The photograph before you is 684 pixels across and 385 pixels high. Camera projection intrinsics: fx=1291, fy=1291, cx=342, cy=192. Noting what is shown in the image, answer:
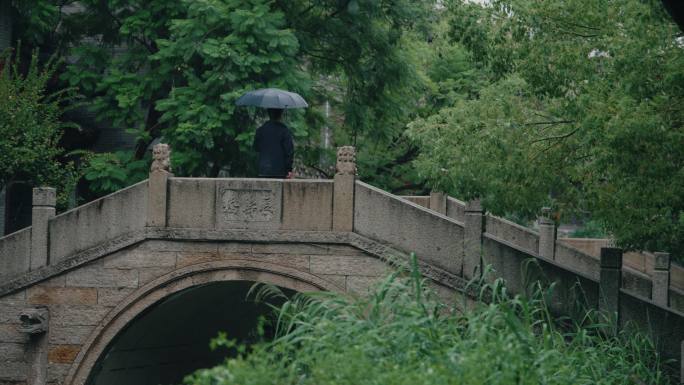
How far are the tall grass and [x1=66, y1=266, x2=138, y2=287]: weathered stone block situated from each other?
4777 millimetres

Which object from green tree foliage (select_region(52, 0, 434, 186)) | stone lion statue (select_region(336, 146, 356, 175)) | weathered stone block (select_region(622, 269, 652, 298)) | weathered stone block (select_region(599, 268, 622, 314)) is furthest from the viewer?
weathered stone block (select_region(622, 269, 652, 298))

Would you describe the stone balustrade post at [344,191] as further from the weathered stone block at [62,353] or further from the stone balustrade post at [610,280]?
the weathered stone block at [62,353]

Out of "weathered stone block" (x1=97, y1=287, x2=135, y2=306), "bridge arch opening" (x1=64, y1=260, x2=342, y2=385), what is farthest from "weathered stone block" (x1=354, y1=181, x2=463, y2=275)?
"weathered stone block" (x1=97, y1=287, x2=135, y2=306)

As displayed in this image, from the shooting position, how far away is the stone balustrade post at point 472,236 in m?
14.5

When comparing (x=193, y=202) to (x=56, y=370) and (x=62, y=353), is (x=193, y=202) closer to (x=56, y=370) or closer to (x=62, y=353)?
(x=62, y=353)

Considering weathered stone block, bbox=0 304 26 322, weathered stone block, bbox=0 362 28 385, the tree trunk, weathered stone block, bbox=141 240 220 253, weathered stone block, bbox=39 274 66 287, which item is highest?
the tree trunk

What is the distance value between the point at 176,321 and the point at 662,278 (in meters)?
7.03

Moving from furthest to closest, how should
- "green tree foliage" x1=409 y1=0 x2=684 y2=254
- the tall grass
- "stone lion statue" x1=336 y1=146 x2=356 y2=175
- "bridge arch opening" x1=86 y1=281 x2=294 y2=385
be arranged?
"bridge arch opening" x1=86 y1=281 x2=294 y2=385 < "stone lion statue" x1=336 y1=146 x2=356 y2=175 < "green tree foliage" x1=409 y1=0 x2=684 y2=254 < the tall grass

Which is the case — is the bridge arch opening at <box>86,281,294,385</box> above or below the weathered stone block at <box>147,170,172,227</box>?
below

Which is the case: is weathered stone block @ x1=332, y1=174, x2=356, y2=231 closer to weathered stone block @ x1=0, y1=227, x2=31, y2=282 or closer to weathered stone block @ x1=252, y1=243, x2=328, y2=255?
weathered stone block @ x1=252, y1=243, x2=328, y2=255

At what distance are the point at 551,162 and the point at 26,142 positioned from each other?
722 centimetres

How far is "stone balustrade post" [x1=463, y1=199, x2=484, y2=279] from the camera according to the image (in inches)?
571

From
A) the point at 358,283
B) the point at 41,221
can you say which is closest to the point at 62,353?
the point at 41,221

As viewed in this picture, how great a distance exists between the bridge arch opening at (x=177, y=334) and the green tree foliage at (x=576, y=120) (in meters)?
3.74
